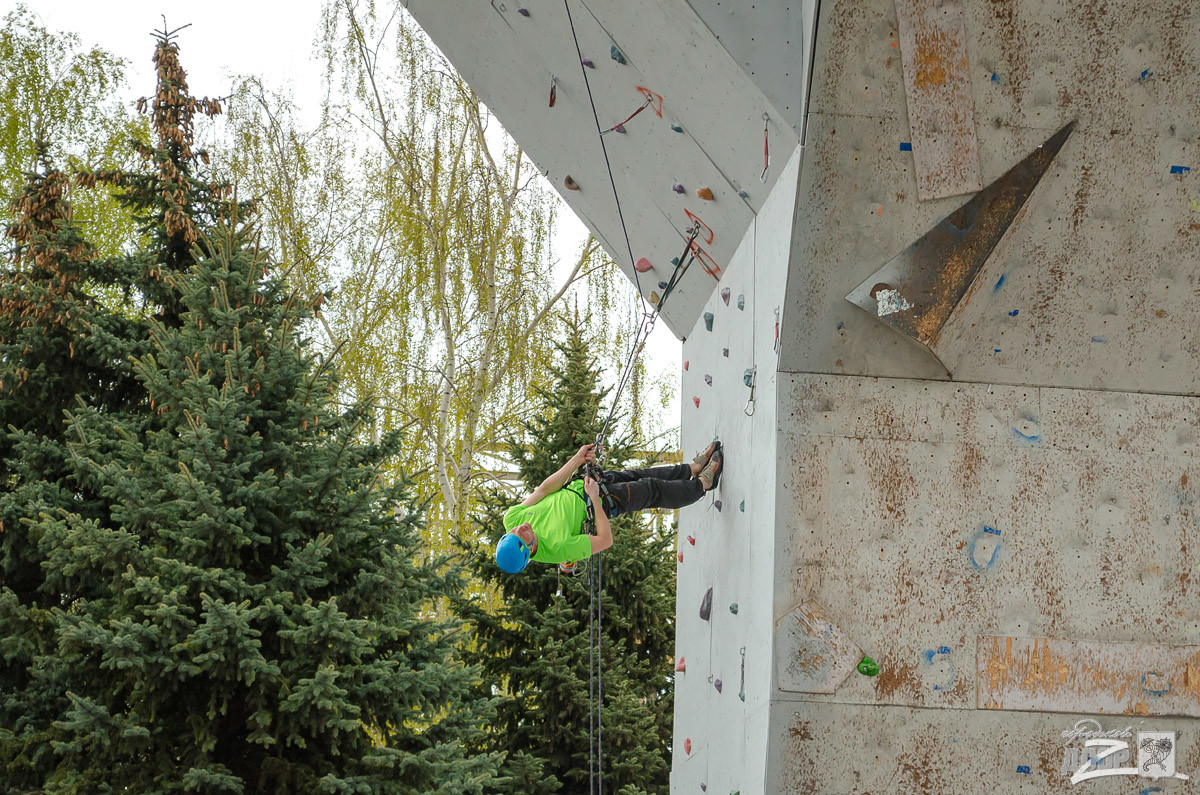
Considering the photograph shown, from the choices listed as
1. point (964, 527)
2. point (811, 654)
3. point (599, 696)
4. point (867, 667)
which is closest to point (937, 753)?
point (867, 667)

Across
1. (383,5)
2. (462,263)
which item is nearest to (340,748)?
(462,263)

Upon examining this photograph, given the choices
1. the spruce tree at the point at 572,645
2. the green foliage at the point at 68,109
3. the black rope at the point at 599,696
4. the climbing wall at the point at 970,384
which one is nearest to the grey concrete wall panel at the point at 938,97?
the climbing wall at the point at 970,384

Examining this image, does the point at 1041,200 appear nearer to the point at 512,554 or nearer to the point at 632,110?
the point at 632,110

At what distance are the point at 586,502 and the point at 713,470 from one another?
24.2 inches

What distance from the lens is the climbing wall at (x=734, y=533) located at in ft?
12.5

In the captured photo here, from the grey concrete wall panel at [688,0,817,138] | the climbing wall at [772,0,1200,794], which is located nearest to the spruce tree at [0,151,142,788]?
the climbing wall at [772,0,1200,794]

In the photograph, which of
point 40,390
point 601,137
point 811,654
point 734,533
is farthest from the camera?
point 40,390

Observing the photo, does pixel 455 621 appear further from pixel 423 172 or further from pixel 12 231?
pixel 423 172

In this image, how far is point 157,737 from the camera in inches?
213

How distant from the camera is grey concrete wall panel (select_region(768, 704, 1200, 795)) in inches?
142

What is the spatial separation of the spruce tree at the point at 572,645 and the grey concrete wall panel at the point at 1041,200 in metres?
4.48

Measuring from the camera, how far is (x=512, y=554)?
15.0ft

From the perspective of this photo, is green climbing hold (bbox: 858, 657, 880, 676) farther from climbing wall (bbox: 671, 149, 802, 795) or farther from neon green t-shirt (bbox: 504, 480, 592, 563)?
neon green t-shirt (bbox: 504, 480, 592, 563)

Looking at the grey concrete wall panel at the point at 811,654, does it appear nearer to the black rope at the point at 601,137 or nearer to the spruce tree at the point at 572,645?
the black rope at the point at 601,137
